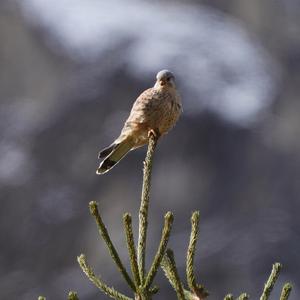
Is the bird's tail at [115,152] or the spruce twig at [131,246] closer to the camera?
the spruce twig at [131,246]

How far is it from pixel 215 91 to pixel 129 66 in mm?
2177

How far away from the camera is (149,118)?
16.4ft

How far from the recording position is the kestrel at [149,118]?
196 inches

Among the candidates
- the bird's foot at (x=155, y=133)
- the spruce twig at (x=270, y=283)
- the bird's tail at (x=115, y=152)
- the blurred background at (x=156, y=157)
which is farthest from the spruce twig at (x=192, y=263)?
the blurred background at (x=156, y=157)

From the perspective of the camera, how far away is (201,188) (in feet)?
77.0

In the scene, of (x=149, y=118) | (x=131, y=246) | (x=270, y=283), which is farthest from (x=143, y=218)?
(x=149, y=118)

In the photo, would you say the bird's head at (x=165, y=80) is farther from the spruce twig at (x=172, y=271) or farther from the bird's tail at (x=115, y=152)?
the spruce twig at (x=172, y=271)

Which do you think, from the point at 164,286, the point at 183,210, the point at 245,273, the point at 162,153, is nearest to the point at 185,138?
the point at 162,153

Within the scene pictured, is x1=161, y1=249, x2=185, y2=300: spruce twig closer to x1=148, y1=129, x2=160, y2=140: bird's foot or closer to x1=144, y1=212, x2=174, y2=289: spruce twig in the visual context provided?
x1=144, y1=212, x2=174, y2=289: spruce twig

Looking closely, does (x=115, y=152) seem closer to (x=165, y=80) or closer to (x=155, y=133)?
(x=165, y=80)

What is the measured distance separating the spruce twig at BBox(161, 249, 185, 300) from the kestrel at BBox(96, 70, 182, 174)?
55.9 inches

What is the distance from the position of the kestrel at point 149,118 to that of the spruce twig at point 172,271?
4.66 ft

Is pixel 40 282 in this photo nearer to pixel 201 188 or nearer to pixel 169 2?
pixel 201 188

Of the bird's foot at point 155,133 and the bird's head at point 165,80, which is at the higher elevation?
the bird's head at point 165,80
